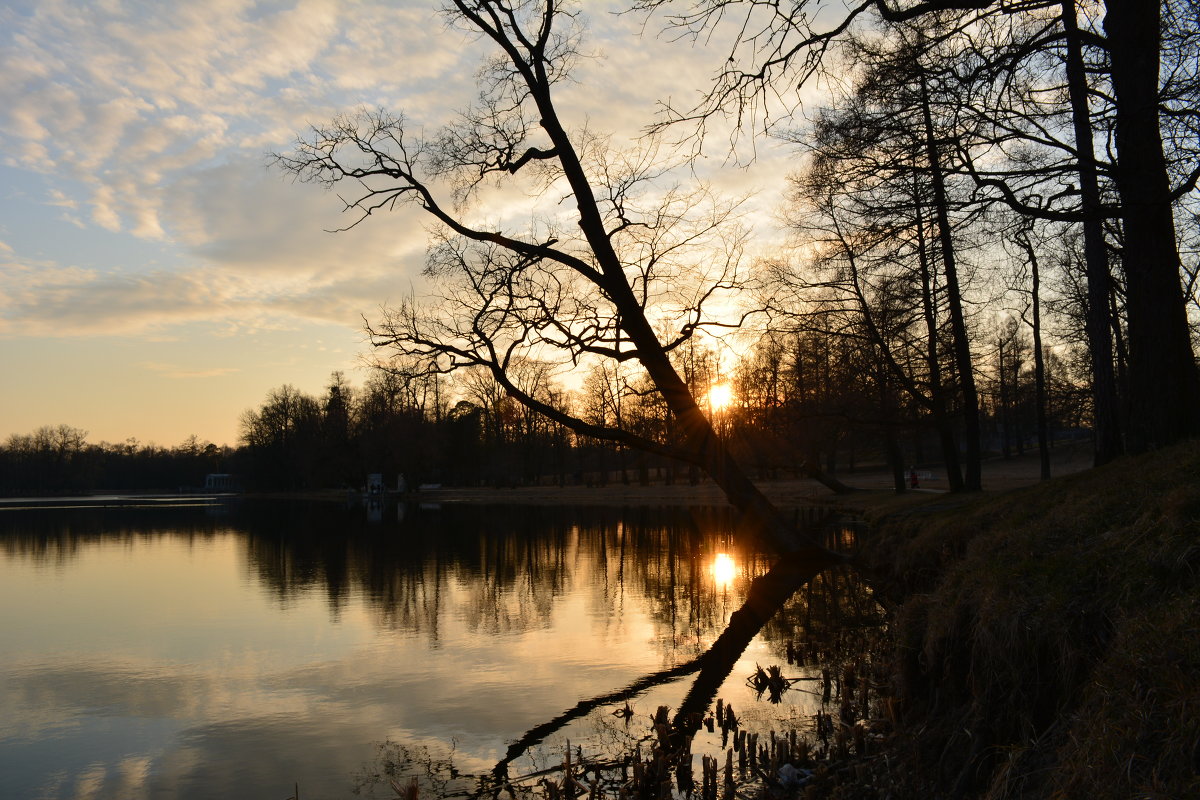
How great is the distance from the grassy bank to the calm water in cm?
257

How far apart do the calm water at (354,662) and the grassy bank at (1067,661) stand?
257 centimetres

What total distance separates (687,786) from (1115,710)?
3646 mm

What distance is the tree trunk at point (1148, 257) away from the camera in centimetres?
959

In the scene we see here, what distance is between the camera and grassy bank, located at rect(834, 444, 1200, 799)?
166 inches

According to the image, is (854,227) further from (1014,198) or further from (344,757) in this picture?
(344,757)

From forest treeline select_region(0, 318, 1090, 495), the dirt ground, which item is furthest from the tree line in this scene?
the dirt ground

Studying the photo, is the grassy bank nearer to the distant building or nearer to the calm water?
the calm water

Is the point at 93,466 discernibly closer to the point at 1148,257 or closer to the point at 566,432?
the point at 566,432

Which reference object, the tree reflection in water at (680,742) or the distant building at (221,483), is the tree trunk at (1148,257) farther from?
the distant building at (221,483)

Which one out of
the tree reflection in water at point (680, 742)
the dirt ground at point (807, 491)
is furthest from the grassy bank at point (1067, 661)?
the dirt ground at point (807, 491)

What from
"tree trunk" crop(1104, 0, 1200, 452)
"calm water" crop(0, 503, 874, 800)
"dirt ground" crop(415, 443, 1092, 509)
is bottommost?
"calm water" crop(0, 503, 874, 800)

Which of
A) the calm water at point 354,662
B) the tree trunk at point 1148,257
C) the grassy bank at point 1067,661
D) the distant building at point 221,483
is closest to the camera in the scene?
the grassy bank at point 1067,661

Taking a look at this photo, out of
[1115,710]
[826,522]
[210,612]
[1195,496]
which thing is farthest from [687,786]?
[826,522]

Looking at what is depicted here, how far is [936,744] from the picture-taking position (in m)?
6.21
